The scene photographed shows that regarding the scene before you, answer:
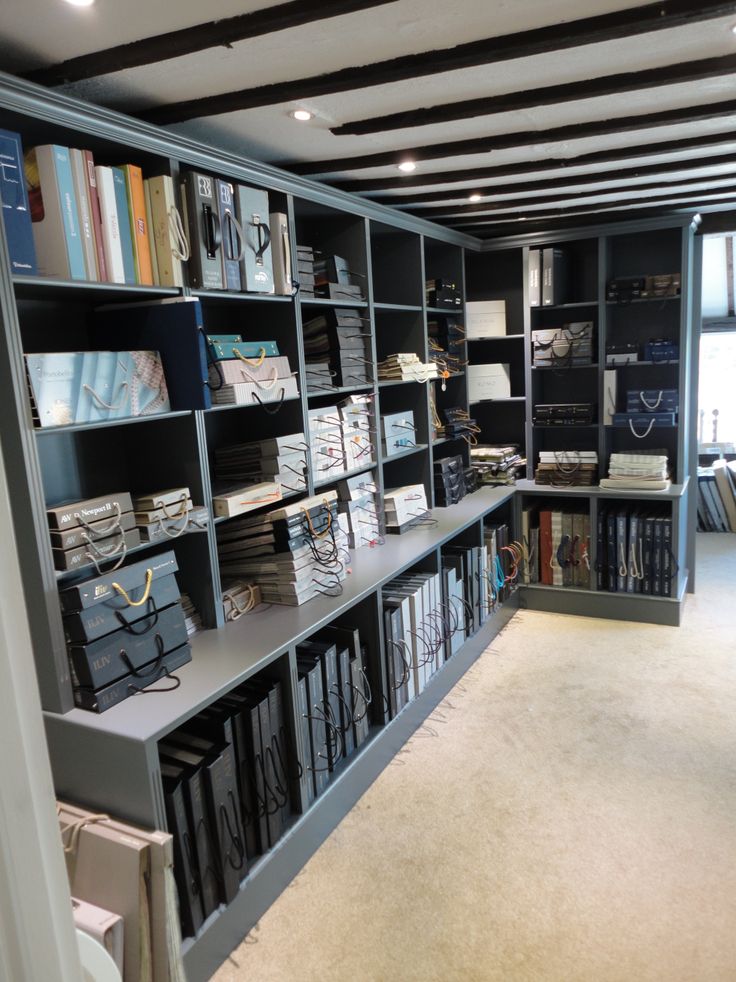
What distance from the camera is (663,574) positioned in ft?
13.5

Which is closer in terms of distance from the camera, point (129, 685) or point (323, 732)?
point (129, 685)

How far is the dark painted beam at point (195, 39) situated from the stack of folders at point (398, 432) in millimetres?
1989

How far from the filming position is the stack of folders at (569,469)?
169 inches

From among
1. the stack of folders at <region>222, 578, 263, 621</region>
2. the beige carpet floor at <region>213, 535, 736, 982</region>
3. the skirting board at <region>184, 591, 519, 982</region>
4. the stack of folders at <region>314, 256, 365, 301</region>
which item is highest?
the stack of folders at <region>314, 256, 365, 301</region>

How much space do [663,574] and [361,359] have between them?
225 centimetres

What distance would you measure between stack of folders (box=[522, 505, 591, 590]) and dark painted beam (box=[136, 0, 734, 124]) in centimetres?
291

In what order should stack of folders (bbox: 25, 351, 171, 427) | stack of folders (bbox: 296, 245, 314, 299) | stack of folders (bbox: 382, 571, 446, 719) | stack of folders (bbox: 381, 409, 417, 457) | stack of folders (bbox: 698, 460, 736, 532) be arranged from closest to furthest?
stack of folders (bbox: 25, 351, 171, 427)
stack of folders (bbox: 296, 245, 314, 299)
stack of folders (bbox: 382, 571, 446, 719)
stack of folders (bbox: 381, 409, 417, 457)
stack of folders (bbox: 698, 460, 736, 532)

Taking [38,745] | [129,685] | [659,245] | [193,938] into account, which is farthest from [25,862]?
[659,245]

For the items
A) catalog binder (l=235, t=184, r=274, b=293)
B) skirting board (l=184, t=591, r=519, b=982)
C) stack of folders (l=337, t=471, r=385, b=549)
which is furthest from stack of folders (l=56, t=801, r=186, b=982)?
catalog binder (l=235, t=184, r=274, b=293)

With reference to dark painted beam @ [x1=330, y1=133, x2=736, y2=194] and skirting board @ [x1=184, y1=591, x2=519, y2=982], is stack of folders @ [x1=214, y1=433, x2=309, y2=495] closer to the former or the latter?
skirting board @ [x1=184, y1=591, x2=519, y2=982]

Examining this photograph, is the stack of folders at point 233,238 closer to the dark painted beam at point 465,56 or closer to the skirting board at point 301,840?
the dark painted beam at point 465,56

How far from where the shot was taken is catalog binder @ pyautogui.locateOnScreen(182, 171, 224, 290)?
2.15m

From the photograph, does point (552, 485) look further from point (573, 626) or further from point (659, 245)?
point (659, 245)

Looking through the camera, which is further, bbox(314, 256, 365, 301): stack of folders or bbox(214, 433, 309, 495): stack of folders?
bbox(314, 256, 365, 301): stack of folders
